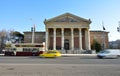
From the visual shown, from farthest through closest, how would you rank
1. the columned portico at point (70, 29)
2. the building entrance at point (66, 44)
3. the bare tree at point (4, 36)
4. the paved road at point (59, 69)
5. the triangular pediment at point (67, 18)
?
the bare tree at point (4, 36)
the building entrance at point (66, 44)
the triangular pediment at point (67, 18)
the columned portico at point (70, 29)
the paved road at point (59, 69)

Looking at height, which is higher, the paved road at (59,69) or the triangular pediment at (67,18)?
the triangular pediment at (67,18)

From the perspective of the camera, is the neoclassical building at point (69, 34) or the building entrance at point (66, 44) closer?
the neoclassical building at point (69, 34)

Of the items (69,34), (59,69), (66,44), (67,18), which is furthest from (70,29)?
(59,69)

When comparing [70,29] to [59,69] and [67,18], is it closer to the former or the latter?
[67,18]

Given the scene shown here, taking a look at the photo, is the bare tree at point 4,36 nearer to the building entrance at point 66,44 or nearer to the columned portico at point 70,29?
the columned portico at point 70,29

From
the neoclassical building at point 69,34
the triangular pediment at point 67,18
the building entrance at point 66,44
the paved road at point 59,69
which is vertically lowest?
the paved road at point 59,69

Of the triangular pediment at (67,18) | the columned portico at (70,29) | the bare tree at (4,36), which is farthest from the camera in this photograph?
the bare tree at (4,36)

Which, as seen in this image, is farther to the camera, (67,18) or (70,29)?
(70,29)

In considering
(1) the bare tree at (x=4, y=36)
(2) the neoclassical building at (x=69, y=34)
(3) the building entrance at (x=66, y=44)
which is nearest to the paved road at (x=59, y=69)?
(2) the neoclassical building at (x=69, y=34)

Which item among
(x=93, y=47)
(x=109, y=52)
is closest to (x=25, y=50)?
(x=109, y=52)

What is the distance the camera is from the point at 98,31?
7431cm

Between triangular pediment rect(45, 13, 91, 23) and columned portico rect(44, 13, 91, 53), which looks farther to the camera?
triangular pediment rect(45, 13, 91, 23)

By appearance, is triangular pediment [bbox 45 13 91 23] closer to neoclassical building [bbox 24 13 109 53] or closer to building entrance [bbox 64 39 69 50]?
neoclassical building [bbox 24 13 109 53]

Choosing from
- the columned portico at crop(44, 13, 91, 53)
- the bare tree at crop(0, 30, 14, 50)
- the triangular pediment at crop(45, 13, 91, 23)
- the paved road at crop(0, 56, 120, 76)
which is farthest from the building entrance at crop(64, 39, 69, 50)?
the paved road at crop(0, 56, 120, 76)
